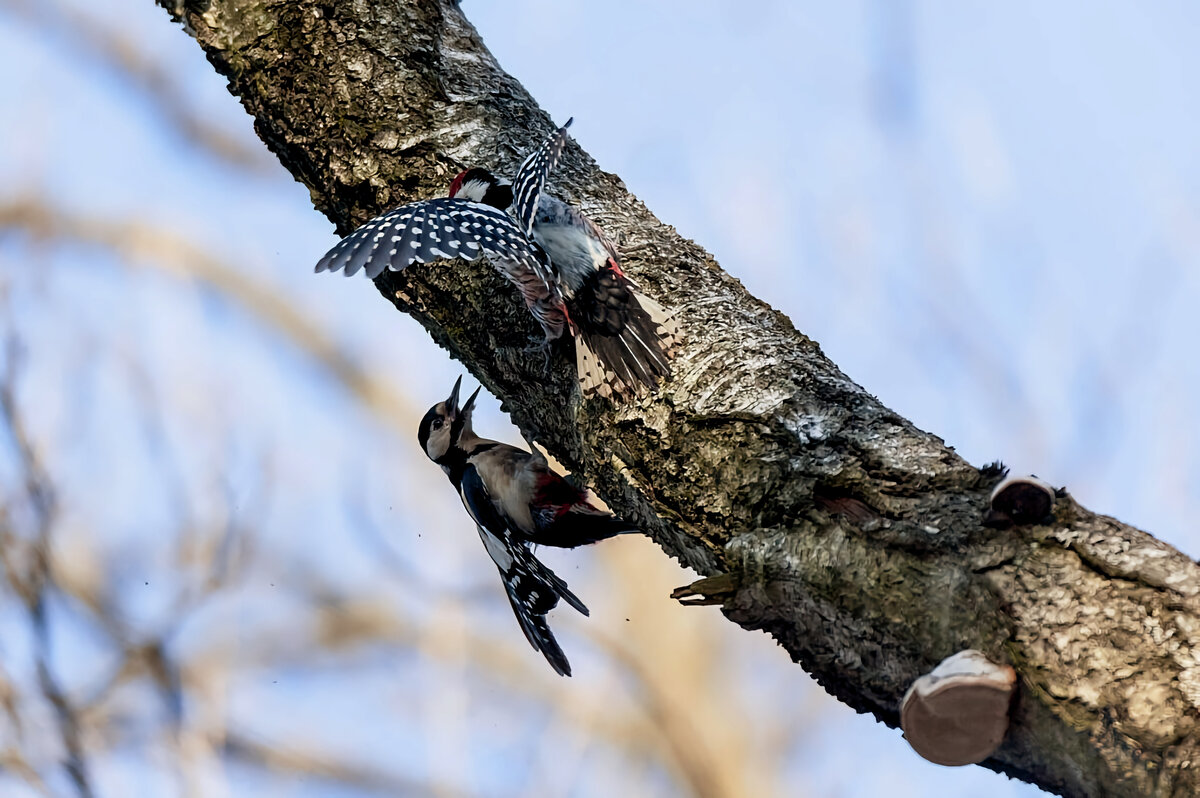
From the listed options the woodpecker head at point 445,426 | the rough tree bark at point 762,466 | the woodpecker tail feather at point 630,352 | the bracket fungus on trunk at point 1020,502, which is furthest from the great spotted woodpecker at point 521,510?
the bracket fungus on trunk at point 1020,502

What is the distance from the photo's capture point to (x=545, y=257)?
102 inches

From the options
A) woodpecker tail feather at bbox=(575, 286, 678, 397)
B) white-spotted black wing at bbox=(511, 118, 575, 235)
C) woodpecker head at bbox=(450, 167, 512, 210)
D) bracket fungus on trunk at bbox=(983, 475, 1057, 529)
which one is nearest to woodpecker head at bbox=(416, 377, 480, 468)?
woodpecker head at bbox=(450, 167, 512, 210)

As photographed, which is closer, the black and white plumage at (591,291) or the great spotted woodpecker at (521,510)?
the black and white plumage at (591,291)

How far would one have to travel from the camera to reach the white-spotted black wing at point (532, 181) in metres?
2.58

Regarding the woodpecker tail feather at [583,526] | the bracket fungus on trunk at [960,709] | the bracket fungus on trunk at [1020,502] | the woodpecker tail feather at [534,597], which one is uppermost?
the woodpecker tail feather at [583,526]

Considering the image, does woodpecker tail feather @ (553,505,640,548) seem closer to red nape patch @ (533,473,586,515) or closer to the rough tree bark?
red nape patch @ (533,473,586,515)

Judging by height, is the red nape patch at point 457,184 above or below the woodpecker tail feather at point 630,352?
above

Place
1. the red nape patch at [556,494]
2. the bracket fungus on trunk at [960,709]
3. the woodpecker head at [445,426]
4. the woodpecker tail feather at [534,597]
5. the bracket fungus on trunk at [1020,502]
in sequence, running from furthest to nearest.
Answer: the woodpecker head at [445,426] → the red nape patch at [556,494] → the woodpecker tail feather at [534,597] → the bracket fungus on trunk at [1020,502] → the bracket fungus on trunk at [960,709]

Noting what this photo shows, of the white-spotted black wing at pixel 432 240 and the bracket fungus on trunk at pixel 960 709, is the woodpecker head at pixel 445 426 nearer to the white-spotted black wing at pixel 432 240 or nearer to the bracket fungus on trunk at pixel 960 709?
the white-spotted black wing at pixel 432 240

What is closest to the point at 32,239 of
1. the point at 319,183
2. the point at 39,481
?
the point at 39,481

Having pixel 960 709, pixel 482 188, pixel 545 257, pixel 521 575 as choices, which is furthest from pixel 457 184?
pixel 960 709

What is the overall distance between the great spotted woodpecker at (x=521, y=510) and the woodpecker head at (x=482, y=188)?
31.9 inches

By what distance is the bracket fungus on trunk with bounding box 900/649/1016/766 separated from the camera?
1.56 meters

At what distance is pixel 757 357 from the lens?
2.28m
